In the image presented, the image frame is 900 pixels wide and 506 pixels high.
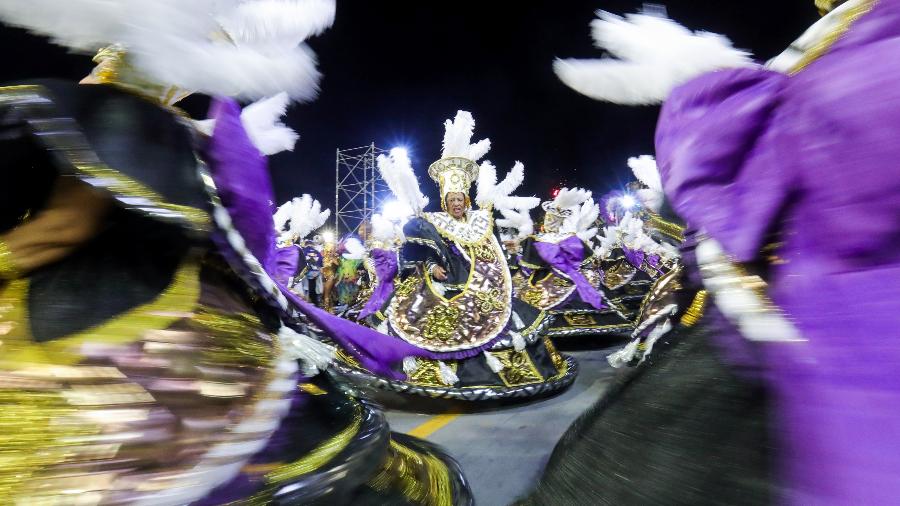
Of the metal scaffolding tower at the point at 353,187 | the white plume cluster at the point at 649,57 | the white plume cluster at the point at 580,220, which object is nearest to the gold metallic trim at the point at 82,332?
the white plume cluster at the point at 649,57

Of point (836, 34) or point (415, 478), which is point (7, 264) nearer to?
point (415, 478)

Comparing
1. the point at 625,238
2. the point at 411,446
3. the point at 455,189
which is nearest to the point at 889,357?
the point at 411,446

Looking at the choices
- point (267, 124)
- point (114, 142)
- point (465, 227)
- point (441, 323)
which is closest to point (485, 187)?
point (465, 227)

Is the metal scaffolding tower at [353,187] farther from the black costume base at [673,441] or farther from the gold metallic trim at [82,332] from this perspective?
the black costume base at [673,441]

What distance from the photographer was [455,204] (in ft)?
13.4

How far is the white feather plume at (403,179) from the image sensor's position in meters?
4.21

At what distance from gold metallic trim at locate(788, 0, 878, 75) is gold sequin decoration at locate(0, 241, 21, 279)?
1.45m

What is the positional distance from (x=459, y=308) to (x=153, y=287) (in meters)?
2.72

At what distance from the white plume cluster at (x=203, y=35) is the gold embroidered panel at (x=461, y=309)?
253cm

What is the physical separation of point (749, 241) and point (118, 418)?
1.01m

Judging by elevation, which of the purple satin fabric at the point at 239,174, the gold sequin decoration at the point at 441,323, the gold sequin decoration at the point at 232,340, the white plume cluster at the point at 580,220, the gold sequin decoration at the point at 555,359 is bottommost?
the gold sequin decoration at the point at 555,359

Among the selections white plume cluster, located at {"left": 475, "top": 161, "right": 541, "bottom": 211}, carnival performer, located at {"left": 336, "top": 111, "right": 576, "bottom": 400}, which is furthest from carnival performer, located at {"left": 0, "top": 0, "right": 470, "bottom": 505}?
white plume cluster, located at {"left": 475, "top": 161, "right": 541, "bottom": 211}

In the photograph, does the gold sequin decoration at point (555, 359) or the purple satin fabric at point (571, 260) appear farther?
the purple satin fabric at point (571, 260)

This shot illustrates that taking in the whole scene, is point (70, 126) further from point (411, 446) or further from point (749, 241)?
point (411, 446)
